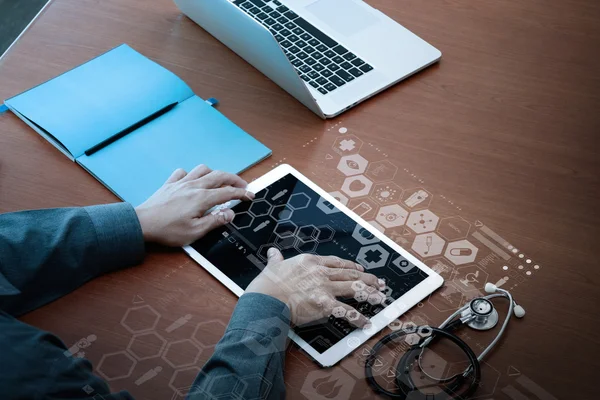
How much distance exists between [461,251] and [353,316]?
8.6 inches

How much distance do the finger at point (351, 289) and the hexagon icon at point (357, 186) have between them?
19cm

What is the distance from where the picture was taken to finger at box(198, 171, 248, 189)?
1.23 metres

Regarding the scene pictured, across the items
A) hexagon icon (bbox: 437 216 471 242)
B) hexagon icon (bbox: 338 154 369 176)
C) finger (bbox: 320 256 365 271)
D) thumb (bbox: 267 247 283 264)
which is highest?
hexagon icon (bbox: 338 154 369 176)

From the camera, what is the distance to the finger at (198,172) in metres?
1.24

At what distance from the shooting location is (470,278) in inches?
45.1

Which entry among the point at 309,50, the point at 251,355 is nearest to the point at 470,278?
the point at 251,355

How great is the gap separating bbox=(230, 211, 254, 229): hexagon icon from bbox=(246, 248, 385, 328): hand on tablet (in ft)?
0.27

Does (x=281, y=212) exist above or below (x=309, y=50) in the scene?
below

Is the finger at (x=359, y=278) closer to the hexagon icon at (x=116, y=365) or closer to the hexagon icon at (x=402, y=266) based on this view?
the hexagon icon at (x=402, y=266)

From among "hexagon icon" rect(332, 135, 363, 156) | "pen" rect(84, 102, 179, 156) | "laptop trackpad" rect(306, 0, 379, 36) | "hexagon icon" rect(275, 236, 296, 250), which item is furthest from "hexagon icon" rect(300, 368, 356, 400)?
"laptop trackpad" rect(306, 0, 379, 36)

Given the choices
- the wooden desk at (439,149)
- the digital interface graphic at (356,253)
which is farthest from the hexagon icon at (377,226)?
the wooden desk at (439,149)

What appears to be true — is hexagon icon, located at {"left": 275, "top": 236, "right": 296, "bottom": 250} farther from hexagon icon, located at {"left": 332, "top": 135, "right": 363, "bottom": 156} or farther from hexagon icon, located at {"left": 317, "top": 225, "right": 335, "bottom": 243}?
hexagon icon, located at {"left": 332, "top": 135, "right": 363, "bottom": 156}

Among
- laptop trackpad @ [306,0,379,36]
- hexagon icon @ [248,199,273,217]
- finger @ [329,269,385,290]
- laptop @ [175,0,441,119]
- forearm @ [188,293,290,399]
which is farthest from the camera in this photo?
laptop trackpad @ [306,0,379,36]

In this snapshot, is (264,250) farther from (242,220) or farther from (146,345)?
(146,345)
